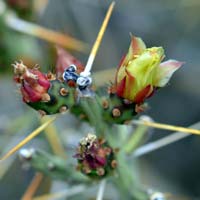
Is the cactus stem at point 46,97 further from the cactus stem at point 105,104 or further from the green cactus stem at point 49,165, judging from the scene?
the green cactus stem at point 49,165

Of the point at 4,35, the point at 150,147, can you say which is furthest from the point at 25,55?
the point at 150,147

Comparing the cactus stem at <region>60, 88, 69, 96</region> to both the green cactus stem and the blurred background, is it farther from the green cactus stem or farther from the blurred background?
the blurred background

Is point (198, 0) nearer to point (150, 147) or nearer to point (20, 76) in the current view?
point (150, 147)

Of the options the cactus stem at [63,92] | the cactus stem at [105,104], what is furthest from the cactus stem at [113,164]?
the cactus stem at [63,92]

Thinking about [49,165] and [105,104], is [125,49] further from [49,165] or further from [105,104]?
[105,104]

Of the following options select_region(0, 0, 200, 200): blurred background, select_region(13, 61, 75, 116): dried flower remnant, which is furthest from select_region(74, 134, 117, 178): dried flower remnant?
select_region(0, 0, 200, 200): blurred background

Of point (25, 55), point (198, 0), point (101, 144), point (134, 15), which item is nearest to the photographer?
point (101, 144)
